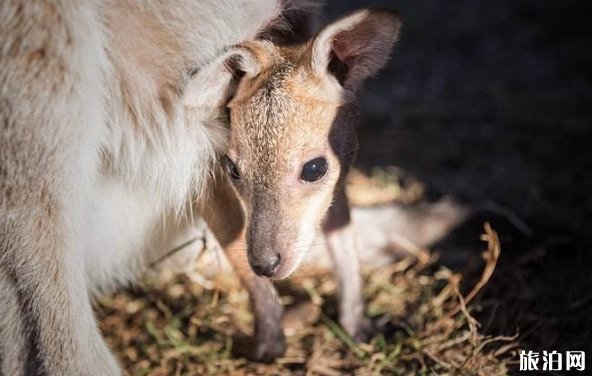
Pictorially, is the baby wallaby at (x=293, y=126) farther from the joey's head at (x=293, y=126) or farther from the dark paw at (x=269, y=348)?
the dark paw at (x=269, y=348)

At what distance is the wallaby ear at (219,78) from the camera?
2041mm

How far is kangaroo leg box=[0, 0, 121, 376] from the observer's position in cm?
175

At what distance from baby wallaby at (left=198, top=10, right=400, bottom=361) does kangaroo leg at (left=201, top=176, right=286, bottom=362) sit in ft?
0.27

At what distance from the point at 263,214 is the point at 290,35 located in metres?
0.64

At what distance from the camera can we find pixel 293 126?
2.11 m

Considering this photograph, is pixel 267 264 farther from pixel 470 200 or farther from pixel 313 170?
pixel 470 200

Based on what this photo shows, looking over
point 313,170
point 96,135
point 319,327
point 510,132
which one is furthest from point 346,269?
point 510,132

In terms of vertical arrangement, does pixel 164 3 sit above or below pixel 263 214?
above

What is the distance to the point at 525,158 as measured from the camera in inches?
147

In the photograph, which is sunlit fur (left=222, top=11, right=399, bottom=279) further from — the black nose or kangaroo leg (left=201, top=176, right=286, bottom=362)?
kangaroo leg (left=201, top=176, right=286, bottom=362)

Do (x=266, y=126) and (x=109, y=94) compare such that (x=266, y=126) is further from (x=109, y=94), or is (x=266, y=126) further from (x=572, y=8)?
(x=572, y=8)

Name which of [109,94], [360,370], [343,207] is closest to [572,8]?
[343,207]

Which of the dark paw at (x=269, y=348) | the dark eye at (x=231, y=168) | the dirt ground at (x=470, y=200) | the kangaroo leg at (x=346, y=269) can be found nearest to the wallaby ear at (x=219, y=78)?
the dark eye at (x=231, y=168)

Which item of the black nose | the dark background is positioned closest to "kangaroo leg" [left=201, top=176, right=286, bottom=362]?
the black nose
